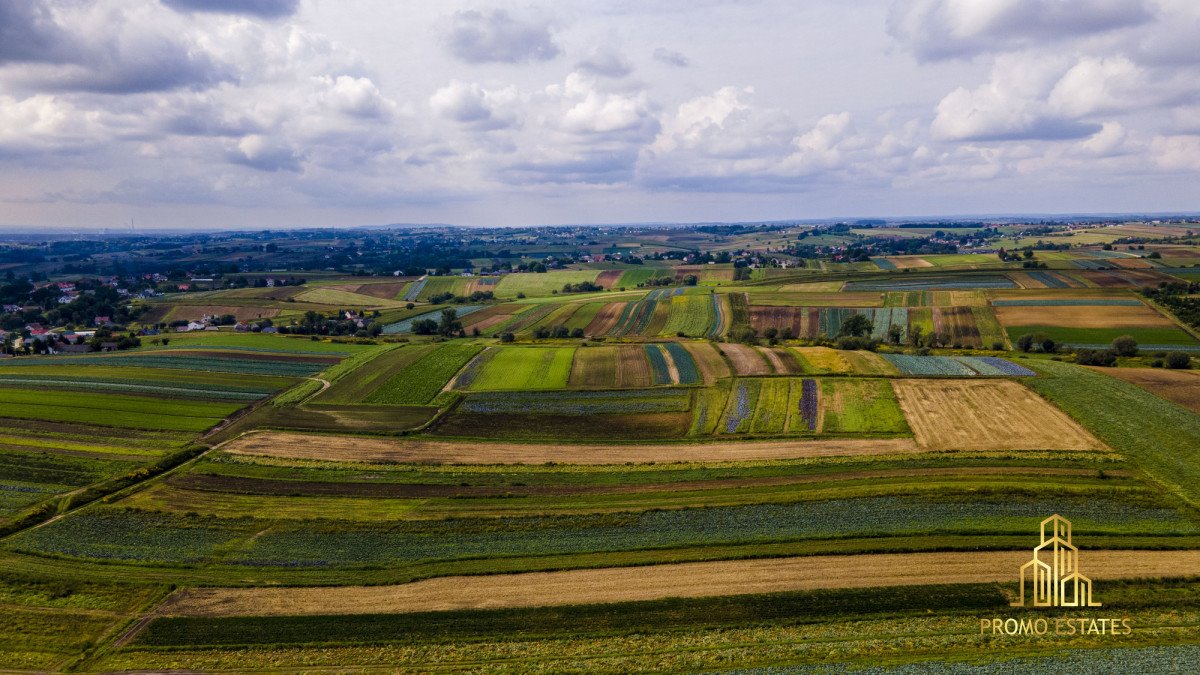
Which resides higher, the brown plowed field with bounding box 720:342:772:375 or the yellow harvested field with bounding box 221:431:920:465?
the brown plowed field with bounding box 720:342:772:375

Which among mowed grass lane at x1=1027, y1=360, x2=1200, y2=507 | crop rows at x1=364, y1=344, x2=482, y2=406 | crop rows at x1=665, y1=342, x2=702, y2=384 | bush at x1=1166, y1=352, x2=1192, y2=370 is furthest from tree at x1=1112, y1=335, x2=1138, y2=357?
crop rows at x1=364, y1=344, x2=482, y2=406

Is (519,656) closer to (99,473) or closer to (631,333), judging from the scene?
(99,473)

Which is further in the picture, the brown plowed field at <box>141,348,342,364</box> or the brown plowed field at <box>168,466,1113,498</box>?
the brown plowed field at <box>141,348,342,364</box>

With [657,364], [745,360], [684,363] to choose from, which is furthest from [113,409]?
[745,360]

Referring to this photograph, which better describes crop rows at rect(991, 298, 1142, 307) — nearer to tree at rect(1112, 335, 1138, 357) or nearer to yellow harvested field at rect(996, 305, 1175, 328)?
yellow harvested field at rect(996, 305, 1175, 328)

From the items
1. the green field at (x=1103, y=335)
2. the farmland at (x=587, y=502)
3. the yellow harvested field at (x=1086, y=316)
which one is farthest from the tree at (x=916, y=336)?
the yellow harvested field at (x=1086, y=316)

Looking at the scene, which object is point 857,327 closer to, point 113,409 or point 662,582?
point 662,582

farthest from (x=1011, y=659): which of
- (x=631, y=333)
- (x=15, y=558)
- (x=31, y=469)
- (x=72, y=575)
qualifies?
(x=631, y=333)

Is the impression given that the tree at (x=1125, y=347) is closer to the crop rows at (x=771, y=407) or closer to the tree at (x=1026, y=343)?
the tree at (x=1026, y=343)
